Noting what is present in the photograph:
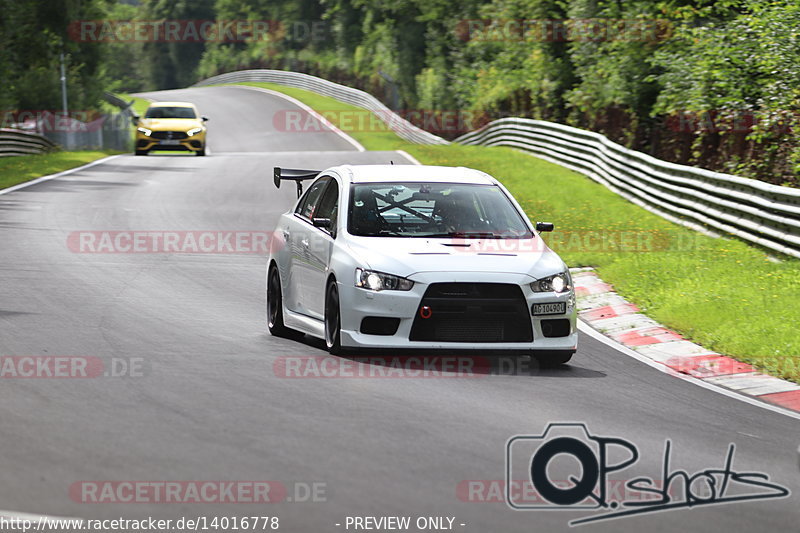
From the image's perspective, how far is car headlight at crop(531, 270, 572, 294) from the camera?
10.3m

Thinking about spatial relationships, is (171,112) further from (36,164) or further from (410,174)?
(410,174)

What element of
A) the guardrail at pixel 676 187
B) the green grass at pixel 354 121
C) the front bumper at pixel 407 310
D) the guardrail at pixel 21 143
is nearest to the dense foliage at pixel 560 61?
the guardrail at pixel 676 187

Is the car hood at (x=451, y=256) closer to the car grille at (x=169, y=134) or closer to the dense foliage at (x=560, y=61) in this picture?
the dense foliage at (x=560, y=61)

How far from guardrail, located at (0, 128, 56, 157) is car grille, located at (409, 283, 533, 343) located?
2836 cm

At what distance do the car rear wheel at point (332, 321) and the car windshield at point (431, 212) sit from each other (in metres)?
0.64

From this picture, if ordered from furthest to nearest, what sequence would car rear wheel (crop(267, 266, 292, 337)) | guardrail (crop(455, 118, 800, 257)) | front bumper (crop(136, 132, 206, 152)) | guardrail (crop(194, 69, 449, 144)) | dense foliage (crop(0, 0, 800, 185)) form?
guardrail (crop(194, 69, 449, 144)) < front bumper (crop(136, 132, 206, 152)) < dense foliage (crop(0, 0, 800, 185)) < guardrail (crop(455, 118, 800, 257)) < car rear wheel (crop(267, 266, 292, 337))

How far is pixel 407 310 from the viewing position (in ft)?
33.0

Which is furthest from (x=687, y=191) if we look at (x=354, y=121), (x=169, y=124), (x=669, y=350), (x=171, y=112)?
(x=354, y=121)

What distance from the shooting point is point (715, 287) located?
49.2 feet

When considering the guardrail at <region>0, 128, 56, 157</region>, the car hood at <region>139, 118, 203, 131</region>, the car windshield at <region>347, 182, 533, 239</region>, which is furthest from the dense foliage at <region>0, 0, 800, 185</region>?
the car windshield at <region>347, 182, 533, 239</region>

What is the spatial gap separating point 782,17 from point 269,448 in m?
19.8

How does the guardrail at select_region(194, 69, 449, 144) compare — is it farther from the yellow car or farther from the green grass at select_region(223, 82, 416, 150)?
the yellow car

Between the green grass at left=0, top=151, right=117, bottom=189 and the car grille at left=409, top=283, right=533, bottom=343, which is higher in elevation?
the car grille at left=409, top=283, right=533, bottom=343

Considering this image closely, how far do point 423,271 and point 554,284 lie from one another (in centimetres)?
113
